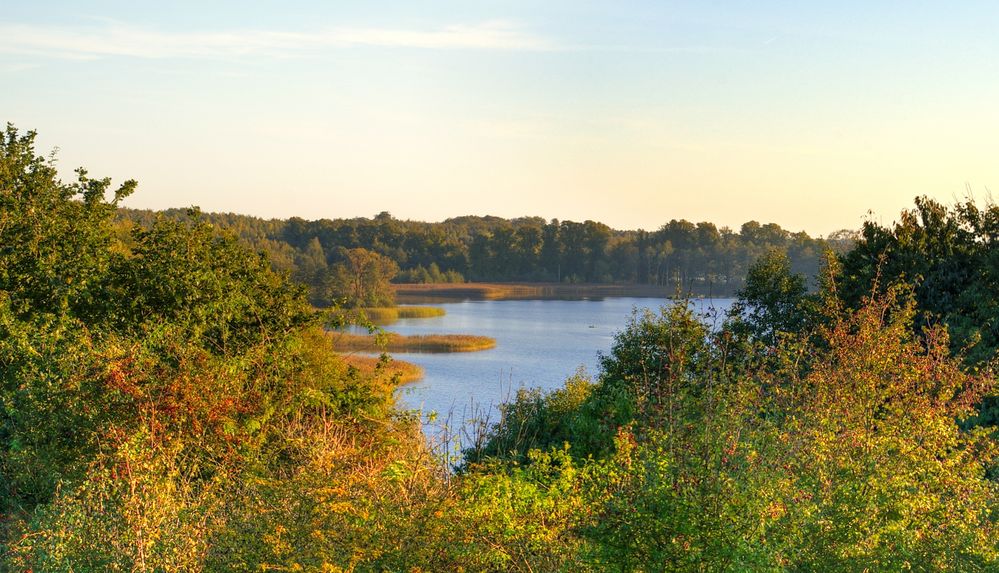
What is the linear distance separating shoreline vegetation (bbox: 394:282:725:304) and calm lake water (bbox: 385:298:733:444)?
5894mm

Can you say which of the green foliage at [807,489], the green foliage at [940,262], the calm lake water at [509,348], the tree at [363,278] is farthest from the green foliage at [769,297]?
the tree at [363,278]

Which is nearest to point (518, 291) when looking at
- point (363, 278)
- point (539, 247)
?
point (539, 247)

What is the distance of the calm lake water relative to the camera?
31562 mm

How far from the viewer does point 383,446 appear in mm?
11898

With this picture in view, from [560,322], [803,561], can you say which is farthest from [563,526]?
[560,322]

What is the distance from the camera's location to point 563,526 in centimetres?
650

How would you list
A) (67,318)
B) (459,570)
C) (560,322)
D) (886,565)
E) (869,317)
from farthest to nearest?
(560,322)
(67,318)
(869,317)
(459,570)
(886,565)

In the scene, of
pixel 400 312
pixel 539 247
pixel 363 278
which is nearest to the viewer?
pixel 400 312

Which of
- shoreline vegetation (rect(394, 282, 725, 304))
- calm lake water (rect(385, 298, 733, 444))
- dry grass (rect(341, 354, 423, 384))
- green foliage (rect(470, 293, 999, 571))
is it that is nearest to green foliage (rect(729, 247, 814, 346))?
calm lake water (rect(385, 298, 733, 444))

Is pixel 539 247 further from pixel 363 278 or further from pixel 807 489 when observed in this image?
pixel 807 489

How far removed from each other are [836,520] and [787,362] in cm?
348

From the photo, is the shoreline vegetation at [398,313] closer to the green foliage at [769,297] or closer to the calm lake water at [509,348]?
the calm lake water at [509,348]

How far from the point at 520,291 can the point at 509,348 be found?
50394 mm

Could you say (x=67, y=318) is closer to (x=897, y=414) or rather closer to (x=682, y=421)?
(x=682, y=421)
